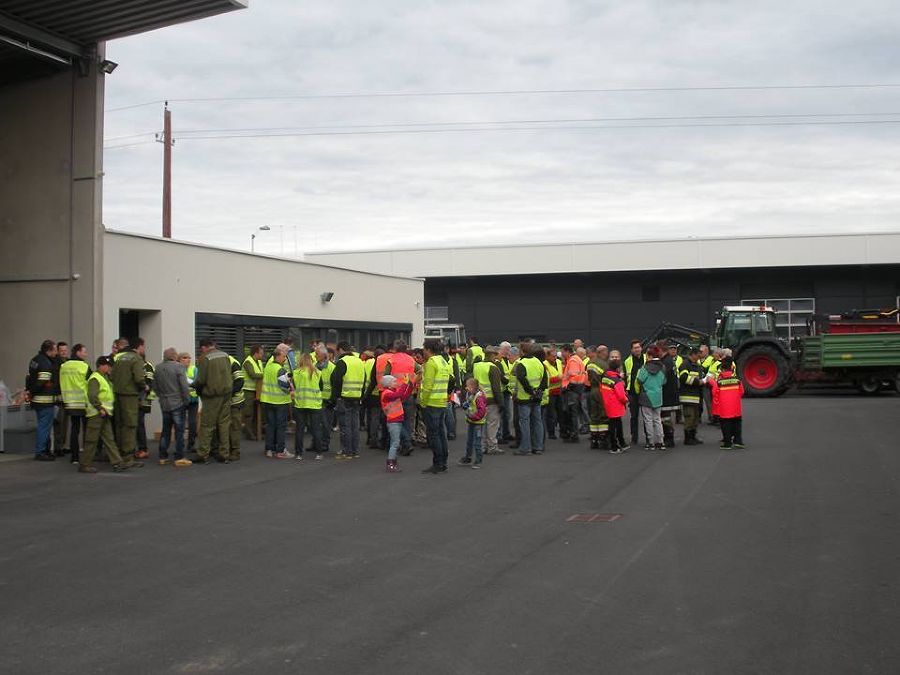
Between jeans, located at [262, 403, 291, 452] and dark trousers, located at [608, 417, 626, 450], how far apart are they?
525 cm

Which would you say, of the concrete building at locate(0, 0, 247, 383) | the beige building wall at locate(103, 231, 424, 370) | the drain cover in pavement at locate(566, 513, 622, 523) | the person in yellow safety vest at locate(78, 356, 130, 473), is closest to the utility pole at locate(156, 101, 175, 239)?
the beige building wall at locate(103, 231, 424, 370)

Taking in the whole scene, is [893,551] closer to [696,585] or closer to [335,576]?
[696,585]

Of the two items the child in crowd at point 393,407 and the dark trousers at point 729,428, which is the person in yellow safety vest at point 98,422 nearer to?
the child in crowd at point 393,407

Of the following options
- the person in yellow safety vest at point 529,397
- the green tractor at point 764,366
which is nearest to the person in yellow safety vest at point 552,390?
the person in yellow safety vest at point 529,397

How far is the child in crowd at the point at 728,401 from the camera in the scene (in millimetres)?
15727

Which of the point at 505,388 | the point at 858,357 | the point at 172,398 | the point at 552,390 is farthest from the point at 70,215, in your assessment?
the point at 858,357

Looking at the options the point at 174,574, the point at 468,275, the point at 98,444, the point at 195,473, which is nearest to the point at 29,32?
the point at 98,444

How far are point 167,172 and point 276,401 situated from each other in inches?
725

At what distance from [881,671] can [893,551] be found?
3.05m

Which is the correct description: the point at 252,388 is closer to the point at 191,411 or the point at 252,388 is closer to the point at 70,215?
the point at 191,411

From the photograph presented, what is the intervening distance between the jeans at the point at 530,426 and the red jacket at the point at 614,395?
111 centimetres

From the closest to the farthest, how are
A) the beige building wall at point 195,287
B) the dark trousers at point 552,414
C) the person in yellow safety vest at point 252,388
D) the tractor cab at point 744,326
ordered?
1. the person in yellow safety vest at point 252,388
2. the dark trousers at point 552,414
3. the beige building wall at point 195,287
4. the tractor cab at point 744,326

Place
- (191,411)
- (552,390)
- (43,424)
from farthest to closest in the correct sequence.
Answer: (552,390) < (191,411) < (43,424)

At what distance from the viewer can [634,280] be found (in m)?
48.0
